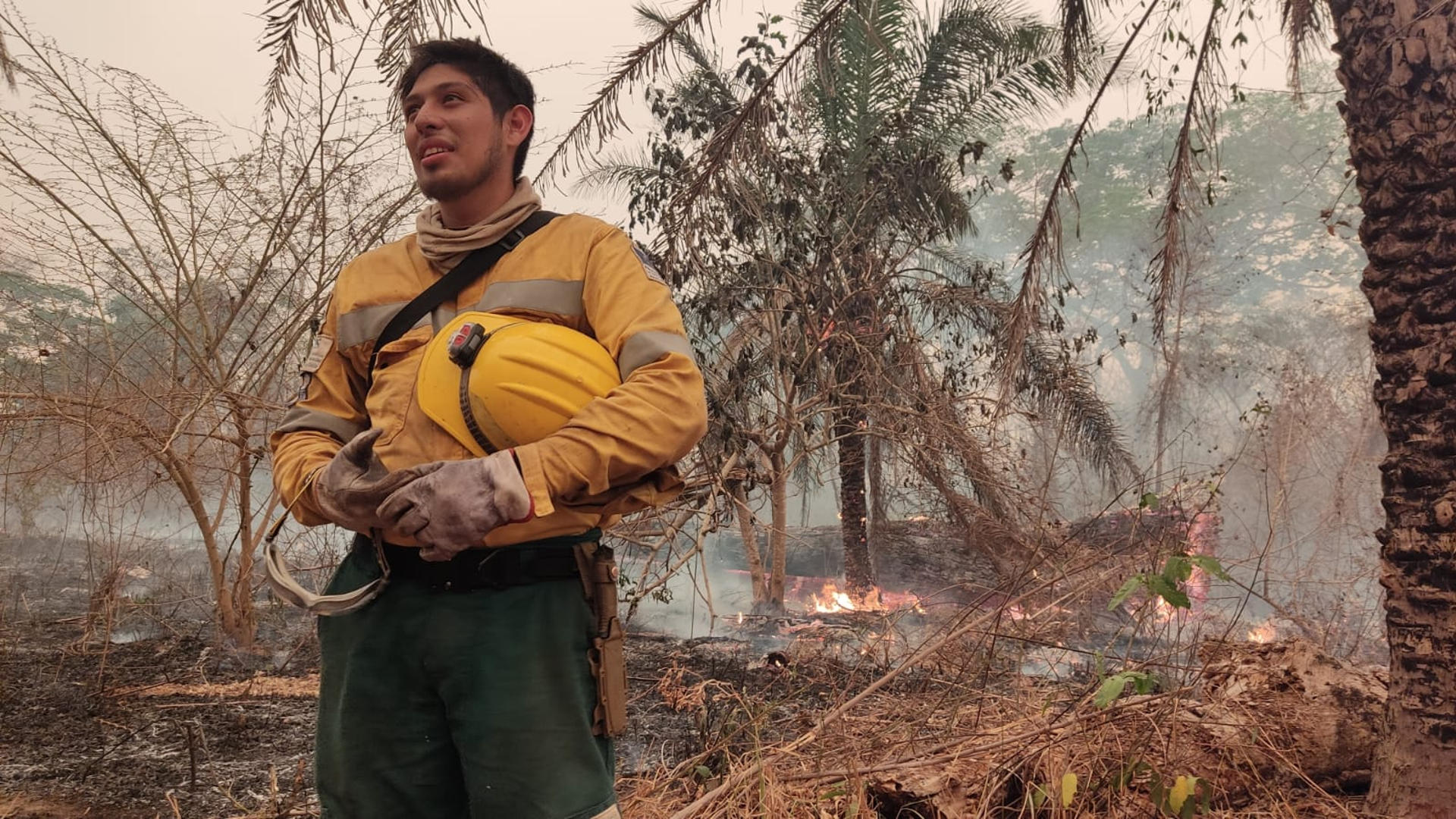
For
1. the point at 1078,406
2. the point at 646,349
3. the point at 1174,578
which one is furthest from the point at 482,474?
the point at 1078,406

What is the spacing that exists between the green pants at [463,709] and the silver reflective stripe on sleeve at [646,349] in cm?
36

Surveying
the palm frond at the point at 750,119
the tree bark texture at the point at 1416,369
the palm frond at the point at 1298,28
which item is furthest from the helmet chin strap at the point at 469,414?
the palm frond at the point at 1298,28

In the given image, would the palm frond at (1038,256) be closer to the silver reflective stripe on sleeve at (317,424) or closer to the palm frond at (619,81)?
the palm frond at (619,81)

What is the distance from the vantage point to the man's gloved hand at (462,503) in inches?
49.3

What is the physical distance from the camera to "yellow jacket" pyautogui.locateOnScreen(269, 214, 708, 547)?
4.42ft

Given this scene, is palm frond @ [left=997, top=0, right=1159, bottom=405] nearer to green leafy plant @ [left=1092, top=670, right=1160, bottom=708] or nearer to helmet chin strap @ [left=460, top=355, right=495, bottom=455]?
green leafy plant @ [left=1092, top=670, right=1160, bottom=708]

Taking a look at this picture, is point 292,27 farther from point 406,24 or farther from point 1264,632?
point 1264,632

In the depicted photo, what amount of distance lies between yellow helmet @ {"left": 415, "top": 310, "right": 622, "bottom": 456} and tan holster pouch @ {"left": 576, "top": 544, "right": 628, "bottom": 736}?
24 cm

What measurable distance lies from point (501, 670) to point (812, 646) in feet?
18.3

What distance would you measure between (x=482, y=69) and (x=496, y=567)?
856 millimetres

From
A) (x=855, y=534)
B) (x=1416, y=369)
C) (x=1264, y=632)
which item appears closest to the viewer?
(x=1416, y=369)

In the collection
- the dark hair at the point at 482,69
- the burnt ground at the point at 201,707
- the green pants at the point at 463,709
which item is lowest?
the burnt ground at the point at 201,707

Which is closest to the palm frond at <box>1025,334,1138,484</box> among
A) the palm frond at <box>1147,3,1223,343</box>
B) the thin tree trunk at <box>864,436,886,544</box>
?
the thin tree trunk at <box>864,436,886,544</box>

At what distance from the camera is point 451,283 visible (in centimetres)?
161
